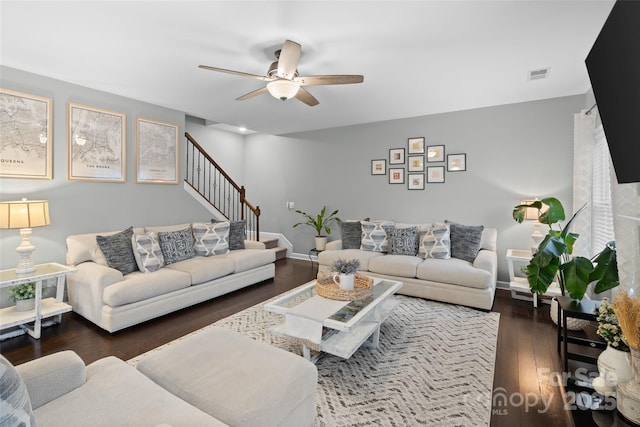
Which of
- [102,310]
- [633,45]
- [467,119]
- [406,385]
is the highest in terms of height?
[467,119]

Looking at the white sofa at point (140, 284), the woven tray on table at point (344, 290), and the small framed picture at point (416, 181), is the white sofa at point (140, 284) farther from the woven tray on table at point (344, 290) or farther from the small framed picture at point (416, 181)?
the small framed picture at point (416, 181)

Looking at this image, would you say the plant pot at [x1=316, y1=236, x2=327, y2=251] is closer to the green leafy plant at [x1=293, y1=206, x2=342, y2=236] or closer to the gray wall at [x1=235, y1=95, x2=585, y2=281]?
the green leafy plant at [x1=293, y1=206, x2=342, y2=236]

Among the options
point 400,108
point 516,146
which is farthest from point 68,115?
point 516,146

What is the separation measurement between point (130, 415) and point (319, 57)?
9.50 ft

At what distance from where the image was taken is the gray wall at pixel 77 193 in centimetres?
311

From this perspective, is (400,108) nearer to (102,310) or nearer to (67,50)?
(67,50)

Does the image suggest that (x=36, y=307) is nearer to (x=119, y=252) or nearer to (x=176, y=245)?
(x=119, y=252)

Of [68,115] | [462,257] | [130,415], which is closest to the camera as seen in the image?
[130,415]

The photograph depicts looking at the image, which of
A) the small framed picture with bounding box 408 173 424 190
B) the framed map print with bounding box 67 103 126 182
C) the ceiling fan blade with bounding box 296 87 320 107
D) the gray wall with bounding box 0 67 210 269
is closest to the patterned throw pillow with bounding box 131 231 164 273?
the gray wall with bounding box 0 67 210 269

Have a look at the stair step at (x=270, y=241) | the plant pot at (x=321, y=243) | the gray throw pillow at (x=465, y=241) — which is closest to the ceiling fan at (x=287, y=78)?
the gray throw pillow at (x=465, y=241)

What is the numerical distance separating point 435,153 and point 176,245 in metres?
4.01

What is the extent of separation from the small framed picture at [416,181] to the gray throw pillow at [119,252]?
161 inches

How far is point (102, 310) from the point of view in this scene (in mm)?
2834

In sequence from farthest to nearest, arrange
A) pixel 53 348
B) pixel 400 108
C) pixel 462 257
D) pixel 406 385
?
pixel 400 108, pixel 462 257, pixel 53 348, pixel 406 385
